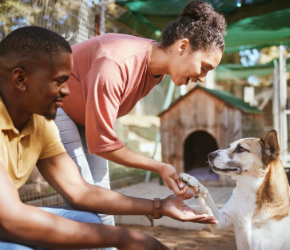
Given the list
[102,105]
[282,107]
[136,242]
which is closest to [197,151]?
[282,107]

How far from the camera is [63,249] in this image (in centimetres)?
129

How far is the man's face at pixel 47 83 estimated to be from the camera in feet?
4.29

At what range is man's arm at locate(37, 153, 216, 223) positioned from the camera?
171 centimetres

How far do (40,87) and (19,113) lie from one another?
0.18 m

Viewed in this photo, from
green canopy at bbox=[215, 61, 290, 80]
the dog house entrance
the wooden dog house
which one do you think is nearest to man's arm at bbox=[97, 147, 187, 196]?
the wooden dog house

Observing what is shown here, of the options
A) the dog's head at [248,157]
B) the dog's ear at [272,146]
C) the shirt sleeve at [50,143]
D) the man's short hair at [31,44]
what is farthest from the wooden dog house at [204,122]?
the man's short hair at [31,44]

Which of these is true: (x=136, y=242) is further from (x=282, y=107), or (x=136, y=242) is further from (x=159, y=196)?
(x=282, y=107)

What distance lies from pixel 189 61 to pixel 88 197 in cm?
99

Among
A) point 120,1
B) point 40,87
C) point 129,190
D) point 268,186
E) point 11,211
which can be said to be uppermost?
point 120,1

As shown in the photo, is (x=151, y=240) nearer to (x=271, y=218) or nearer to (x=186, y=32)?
(x=186, y=32)

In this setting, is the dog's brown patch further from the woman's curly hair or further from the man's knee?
the man's knee

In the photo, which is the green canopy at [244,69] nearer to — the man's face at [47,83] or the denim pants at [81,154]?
the denim pants at [81,154]

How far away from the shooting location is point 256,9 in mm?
4719

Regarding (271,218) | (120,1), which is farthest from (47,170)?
(120,1)
